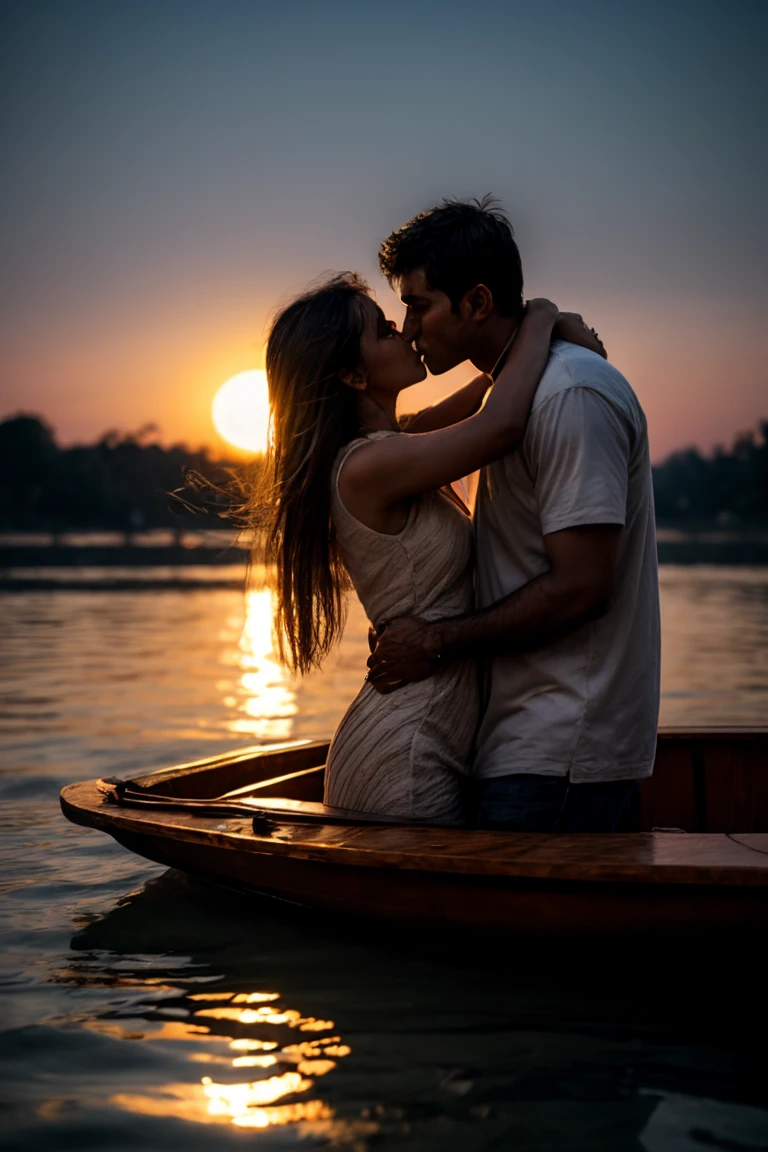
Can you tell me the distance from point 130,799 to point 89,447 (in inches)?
4817

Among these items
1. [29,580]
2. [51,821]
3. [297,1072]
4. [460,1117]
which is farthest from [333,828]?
[29,580]

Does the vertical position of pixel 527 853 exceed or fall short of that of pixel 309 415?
it falls short

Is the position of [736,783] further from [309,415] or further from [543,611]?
[309,415]

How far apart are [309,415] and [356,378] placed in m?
0.18

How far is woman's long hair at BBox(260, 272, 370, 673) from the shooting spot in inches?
138

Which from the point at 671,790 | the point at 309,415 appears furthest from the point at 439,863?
the point at 671,790

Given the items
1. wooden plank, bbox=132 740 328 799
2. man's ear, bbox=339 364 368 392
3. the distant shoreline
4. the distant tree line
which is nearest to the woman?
man's ear, bbox=339 364 368 392

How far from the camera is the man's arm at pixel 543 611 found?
318 cm

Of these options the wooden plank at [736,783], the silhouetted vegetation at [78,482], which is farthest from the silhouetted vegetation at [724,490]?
the wooden plank at [736,783]

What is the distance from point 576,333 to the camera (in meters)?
3.55

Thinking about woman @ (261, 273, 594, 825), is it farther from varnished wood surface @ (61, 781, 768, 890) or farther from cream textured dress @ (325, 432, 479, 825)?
varnished wood surface @ (61, 781, 768, 890)

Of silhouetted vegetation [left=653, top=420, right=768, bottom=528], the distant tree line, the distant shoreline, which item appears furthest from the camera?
silhouetted vegetation [left=653, top=420, right=768, bottom=528]

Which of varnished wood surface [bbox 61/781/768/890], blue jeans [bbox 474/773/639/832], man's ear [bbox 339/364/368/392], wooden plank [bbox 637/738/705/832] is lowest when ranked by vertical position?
wooden plank [bbox 637/738/705/832]

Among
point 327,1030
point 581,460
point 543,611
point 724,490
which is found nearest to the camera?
point 581,460
